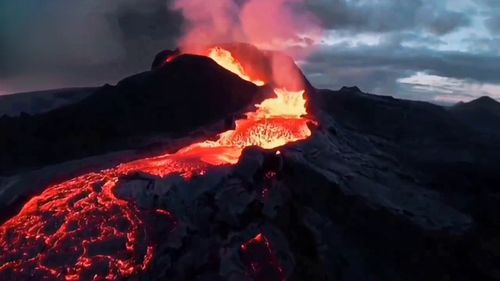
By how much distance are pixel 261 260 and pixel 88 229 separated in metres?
4.20

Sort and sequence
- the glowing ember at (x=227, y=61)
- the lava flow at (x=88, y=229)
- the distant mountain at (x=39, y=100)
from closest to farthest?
the lava flow at (x=88, y=229) < the glowing ember at (x=227, y=61) < the distant mountain at (x=39, y=100)

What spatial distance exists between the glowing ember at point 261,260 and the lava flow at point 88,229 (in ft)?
6.70

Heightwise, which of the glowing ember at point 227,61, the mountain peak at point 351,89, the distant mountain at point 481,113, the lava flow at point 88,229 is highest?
→ the glowing ember at point 227,61

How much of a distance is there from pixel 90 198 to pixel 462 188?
41.8 ft

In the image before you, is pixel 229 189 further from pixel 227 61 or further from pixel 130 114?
pixel 227 61

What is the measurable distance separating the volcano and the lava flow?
35 millimetres

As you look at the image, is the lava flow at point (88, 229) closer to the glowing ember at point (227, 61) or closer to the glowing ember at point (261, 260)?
the glowing ember at point (261, 260)

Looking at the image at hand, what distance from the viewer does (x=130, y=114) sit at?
2478 centimetres

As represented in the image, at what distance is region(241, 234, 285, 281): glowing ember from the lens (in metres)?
15.3

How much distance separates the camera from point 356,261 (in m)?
17.4

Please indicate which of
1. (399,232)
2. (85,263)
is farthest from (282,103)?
(85,263)

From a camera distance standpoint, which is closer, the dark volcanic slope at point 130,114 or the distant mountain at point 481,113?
the dark volcanic slope at point 130,114

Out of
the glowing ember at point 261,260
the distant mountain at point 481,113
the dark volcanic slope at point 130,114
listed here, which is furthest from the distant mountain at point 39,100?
the distant mountain at point 481,113

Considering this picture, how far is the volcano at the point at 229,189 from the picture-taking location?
15.4 m
